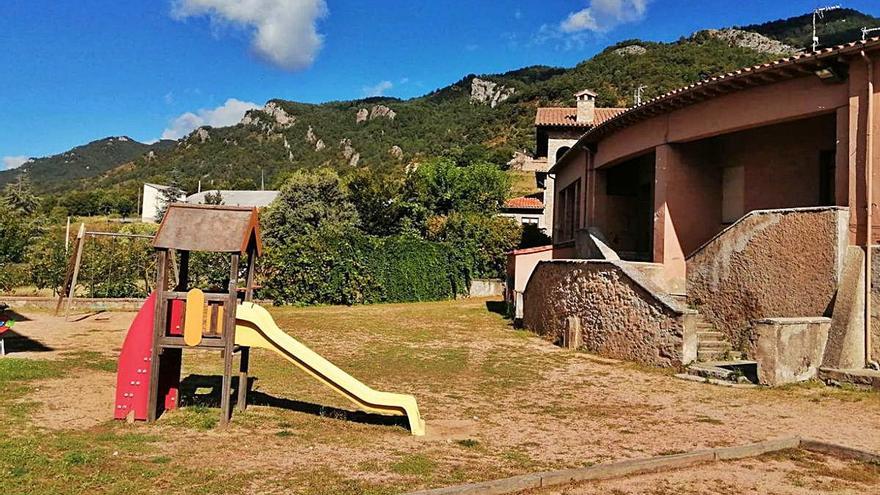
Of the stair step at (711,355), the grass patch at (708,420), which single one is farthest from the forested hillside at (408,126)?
the grass patch at (708,420)

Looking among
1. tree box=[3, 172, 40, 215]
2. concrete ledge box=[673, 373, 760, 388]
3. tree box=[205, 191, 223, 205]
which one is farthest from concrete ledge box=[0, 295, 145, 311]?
tree box=[3, 172, 40, 215]

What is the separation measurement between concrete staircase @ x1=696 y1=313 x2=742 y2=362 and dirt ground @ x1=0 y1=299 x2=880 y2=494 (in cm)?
110

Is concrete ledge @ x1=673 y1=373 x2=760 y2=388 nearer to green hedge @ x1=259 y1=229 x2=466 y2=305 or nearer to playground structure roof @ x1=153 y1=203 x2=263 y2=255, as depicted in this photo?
playground structure roof @ x1=153 y1=203 x2=263 y2=255

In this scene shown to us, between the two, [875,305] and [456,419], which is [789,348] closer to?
[875,305]

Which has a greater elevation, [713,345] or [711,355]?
[713,345]

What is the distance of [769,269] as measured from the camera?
1170cm

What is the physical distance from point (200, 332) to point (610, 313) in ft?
30.0

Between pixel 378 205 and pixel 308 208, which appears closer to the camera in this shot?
pixel 308 208

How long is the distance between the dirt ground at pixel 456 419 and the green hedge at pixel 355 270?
11.6 m

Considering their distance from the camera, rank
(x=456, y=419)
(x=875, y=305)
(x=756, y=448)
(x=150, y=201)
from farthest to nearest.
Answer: (x=150, y=201) < (x=875, y=305) < (x=456, y=419) < (x=756, y=448)

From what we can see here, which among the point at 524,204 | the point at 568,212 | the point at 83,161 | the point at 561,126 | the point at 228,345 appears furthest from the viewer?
the point at 83,161

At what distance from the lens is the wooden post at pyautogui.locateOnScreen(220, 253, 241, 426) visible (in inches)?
299

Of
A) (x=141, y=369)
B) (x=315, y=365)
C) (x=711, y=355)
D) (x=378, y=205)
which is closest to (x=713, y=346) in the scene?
(x=711, y=355)

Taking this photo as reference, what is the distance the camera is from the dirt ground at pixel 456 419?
233 inches
